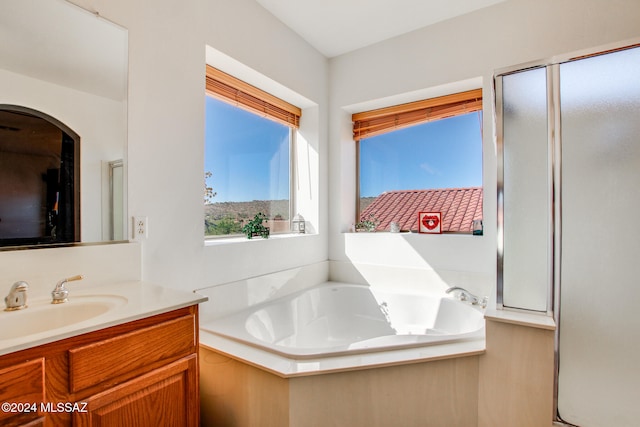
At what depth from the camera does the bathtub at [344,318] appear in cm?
185

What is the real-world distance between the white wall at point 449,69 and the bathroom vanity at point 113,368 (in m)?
1.78

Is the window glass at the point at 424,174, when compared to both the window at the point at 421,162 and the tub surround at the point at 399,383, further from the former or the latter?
the tub surround at the point at 399,383

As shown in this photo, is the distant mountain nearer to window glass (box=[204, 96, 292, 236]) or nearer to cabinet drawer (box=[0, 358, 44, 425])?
window glass (box=[204, 96, 292, 236])

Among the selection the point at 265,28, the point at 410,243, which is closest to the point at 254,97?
the point at 265,28

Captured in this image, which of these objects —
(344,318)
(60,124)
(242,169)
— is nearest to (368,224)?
(344,318)

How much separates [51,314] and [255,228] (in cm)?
136

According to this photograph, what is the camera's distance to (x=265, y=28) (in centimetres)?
223

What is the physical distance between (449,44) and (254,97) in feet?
5.05

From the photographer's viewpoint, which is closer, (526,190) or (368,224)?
(526,190)

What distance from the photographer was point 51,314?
1092 mm

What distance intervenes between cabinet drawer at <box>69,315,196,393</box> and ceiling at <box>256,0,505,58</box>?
2.16 m

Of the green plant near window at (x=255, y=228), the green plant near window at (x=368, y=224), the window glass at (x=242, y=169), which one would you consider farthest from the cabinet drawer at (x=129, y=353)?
the green plant near window at (x=368, y=224)

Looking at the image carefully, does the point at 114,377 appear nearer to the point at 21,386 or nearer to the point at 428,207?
the point at 21,386

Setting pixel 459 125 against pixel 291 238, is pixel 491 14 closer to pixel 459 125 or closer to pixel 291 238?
pixel 459 125
